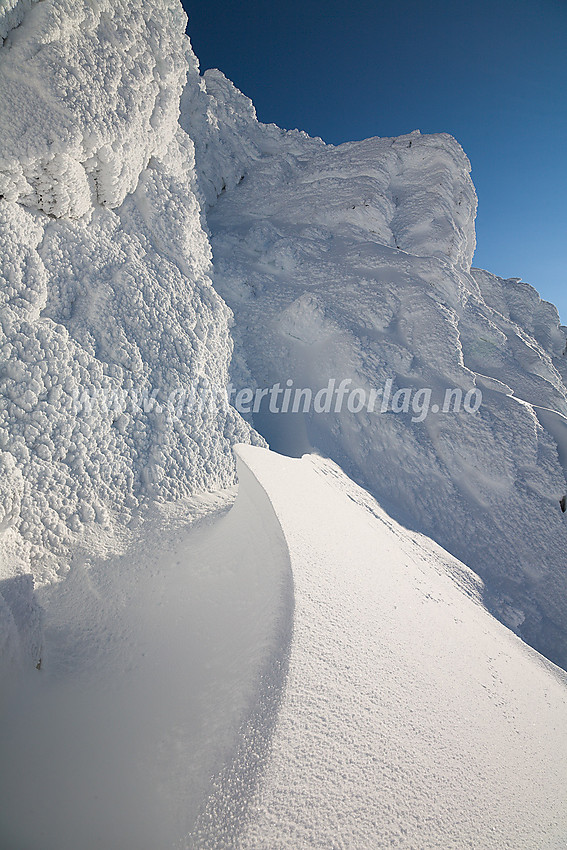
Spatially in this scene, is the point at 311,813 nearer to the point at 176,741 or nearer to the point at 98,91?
the point at 176,741

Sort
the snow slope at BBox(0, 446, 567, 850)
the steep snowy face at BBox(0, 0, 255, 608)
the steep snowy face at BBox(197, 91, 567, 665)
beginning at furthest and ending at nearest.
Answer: the steep snowy face at BBox(197, 91, 567, 665), the steep snowy face at BBox(0, 0, 255, 608), the snow slope at BBox(0, 446, 567, 850)

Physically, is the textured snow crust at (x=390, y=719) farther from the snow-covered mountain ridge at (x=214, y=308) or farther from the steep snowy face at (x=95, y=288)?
the snow-covered mountain ridge at (x=214, y=308)

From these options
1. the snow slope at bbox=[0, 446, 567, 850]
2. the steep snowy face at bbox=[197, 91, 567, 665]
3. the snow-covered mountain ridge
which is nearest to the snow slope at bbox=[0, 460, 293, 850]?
the snow slope at bbox=[0, 446, 567, 850]

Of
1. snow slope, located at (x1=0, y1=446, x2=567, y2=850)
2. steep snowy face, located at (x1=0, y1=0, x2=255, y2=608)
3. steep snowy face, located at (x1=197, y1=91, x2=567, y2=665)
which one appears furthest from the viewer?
steep snowy face, located at (x1=197, y1=91, x2=567, y2=665)

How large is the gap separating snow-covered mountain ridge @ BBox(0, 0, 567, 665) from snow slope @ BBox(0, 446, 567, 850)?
354 millimetres

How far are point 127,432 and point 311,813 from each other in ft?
6.17

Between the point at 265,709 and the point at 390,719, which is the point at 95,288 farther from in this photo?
the point at 390,719

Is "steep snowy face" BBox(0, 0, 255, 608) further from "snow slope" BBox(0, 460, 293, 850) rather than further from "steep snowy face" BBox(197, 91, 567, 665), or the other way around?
"steep snowy face" BBox(197, 91, 567, 665)

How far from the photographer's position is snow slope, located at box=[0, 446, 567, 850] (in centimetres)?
133

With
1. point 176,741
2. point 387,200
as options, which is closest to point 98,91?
point 176,741

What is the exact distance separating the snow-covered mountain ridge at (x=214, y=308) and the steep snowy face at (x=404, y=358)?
0.08 feet

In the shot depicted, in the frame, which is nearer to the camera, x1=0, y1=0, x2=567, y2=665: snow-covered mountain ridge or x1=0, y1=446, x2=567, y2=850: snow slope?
x1=0, y1=446, x2=567, y2=850: snow slope

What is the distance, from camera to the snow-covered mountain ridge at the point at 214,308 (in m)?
2.04

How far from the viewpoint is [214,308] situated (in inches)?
128
